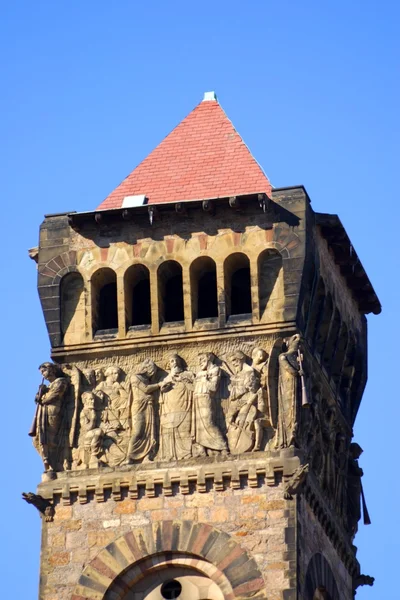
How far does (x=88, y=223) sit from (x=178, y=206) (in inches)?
87.5

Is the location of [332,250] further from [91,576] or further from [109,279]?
[91,576]

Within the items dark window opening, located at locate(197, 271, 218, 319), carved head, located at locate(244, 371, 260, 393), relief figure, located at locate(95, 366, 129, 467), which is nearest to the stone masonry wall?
relief figure, located at locate(95, 366, 129, 467)

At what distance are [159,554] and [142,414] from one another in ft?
10.2

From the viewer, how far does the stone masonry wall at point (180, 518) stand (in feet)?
193

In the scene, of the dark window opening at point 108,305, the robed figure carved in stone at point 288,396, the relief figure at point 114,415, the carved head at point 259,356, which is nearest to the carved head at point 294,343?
the robed figure carved in stone at point 288,396

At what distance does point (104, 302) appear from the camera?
2472 inches

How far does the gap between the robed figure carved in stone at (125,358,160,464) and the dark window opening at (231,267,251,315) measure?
235cm

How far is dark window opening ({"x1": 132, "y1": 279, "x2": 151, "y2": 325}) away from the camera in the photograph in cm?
6262

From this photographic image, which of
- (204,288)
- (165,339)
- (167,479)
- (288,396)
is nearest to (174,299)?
(204,288)

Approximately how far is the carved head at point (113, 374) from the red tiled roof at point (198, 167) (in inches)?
151

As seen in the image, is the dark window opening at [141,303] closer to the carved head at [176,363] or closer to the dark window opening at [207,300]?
the dark window opening at [207,300]

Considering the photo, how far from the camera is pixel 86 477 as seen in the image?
60.7 m

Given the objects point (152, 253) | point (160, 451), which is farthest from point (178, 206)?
point (160, 451)

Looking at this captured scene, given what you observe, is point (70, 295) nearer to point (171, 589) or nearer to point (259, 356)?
point (259, 356)
